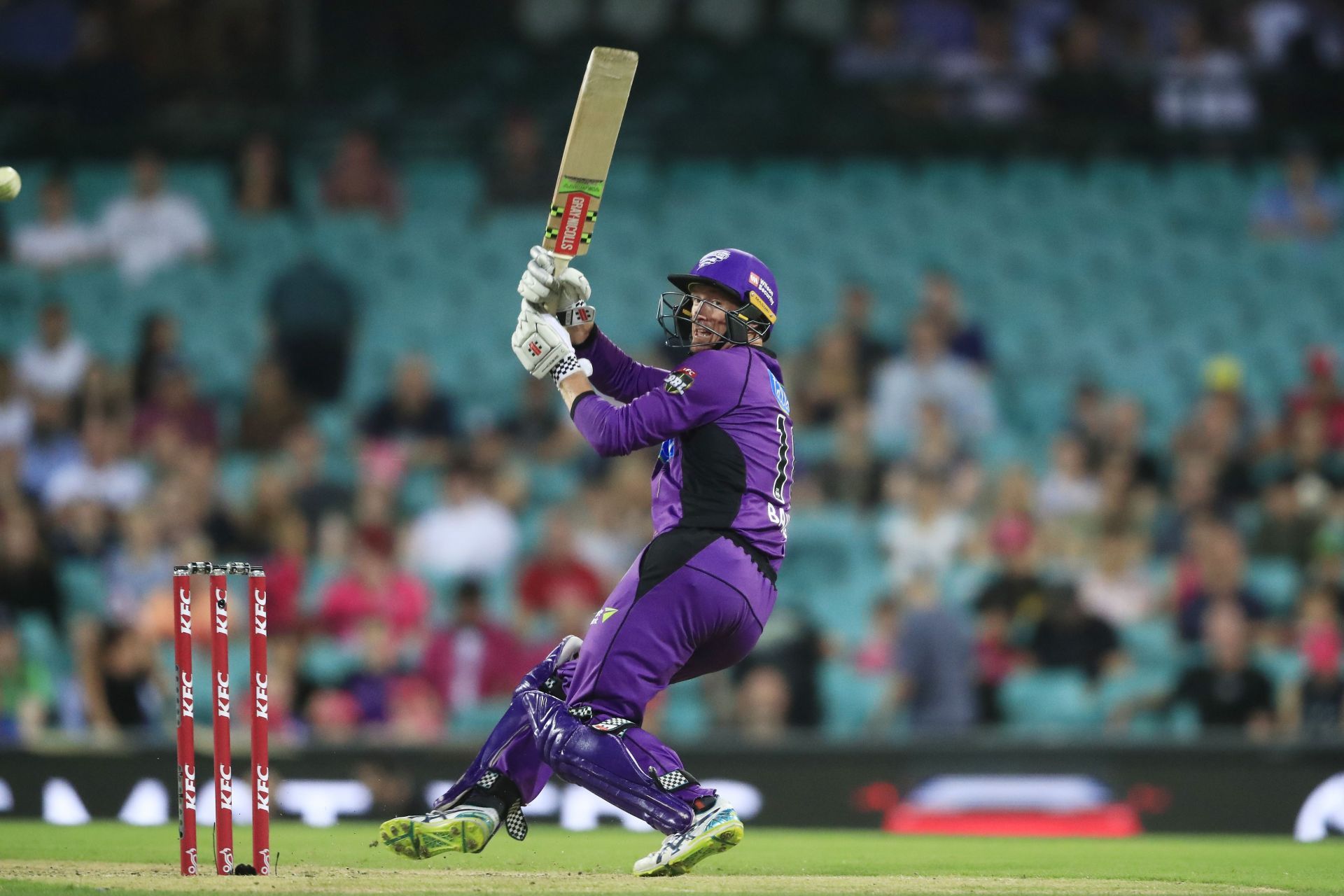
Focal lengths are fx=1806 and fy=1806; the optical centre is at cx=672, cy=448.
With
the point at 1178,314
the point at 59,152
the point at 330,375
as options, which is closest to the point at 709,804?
the point at 330,375

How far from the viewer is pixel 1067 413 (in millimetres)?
13633

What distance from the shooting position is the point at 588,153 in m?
6.83

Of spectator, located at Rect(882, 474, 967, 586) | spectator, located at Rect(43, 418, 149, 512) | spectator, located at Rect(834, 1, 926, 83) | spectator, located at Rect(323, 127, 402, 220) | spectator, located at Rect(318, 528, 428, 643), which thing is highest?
spectator, located at Rect(834, 1, 926, 83)

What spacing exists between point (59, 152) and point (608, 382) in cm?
1051

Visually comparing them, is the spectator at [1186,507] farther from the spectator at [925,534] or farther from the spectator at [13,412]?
the spectator at [13,412]

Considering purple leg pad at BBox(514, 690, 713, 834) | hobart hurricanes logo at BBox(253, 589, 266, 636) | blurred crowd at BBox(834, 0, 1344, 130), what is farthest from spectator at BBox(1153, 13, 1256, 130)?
hobart hurricanes logo at BBox(253, 589, 266, 636)

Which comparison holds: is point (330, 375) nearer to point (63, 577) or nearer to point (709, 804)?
point (63, 577)

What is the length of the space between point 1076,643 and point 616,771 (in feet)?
19.1

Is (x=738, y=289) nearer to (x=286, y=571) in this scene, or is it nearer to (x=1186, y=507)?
(x=286, y=571)

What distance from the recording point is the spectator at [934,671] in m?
10.7

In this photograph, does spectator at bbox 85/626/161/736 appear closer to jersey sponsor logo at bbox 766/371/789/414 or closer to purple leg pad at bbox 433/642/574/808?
purple leg pad at bbox 433/642/574/808

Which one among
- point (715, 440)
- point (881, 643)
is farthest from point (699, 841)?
point (881, 643)

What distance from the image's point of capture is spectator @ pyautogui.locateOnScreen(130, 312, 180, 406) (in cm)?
1358

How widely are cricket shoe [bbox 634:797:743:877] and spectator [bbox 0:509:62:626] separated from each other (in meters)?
7.27
